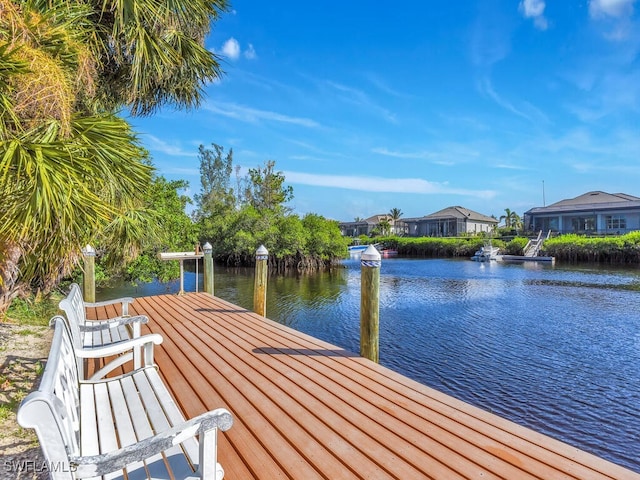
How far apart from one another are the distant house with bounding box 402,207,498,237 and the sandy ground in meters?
45.7

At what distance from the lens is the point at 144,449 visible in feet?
4.32

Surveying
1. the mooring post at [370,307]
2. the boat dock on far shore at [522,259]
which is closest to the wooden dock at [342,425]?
the mooring post at [370,307]

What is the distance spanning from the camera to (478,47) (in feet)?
42.4

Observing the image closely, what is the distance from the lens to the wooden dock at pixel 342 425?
197 cm

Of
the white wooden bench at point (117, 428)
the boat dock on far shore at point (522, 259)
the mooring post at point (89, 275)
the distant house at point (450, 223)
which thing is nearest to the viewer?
the white wooden bench at point (117, 428)

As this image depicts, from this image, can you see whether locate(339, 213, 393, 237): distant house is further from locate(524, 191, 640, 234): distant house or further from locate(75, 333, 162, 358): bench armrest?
locate(75, 333, 162, 358): bench armrest

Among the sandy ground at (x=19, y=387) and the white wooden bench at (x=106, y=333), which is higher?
the white wooden bench at (x=106, y=333)

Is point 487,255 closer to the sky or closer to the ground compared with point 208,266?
closer to the ground

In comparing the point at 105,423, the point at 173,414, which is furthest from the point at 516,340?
the point at 105,423

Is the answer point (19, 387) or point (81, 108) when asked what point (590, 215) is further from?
point (19, 387)

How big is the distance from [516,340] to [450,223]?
41.7 metres

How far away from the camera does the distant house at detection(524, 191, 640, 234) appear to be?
→ 1332 inches

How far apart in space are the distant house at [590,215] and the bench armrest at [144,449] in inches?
1643

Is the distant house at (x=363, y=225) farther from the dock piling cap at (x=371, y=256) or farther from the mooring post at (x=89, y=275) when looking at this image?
the dock piling cap at (x=371, y=256)
